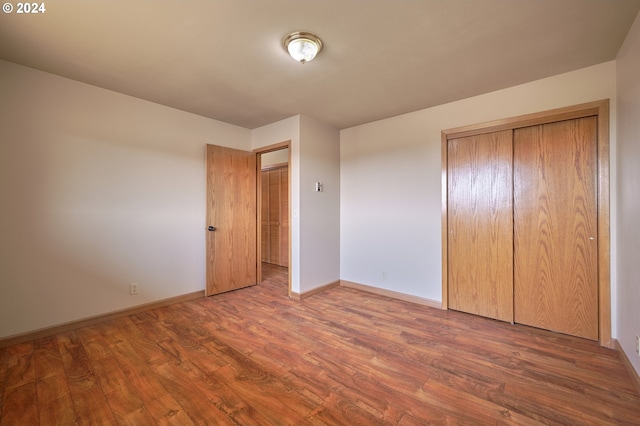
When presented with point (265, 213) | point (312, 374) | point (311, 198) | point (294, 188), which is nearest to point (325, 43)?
point (294, 188)

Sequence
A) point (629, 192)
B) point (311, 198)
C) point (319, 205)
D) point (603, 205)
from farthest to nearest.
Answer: point (319, 205)
point (311, 198)
point (603, 205)
point (629, 192)

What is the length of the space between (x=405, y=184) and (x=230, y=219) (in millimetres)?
2556

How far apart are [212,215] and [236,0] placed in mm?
2666

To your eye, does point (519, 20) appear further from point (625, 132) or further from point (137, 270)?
point (137, 270)

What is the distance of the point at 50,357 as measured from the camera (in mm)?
2109

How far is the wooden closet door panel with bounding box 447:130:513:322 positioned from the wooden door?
2.84 m

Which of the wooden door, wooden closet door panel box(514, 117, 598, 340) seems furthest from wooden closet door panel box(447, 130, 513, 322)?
the wooden door

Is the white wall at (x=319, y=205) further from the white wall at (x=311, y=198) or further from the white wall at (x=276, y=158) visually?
the white wall at (x=276, y=158)

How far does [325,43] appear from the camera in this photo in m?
1.97

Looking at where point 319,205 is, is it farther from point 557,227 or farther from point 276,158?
point 557,227

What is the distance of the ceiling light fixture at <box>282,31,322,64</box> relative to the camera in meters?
1.88

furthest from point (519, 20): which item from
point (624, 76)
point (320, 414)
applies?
point (320, 414)

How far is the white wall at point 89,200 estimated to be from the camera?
2.32 m

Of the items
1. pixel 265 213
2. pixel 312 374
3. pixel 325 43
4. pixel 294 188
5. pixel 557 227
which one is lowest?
pixel 312 374
